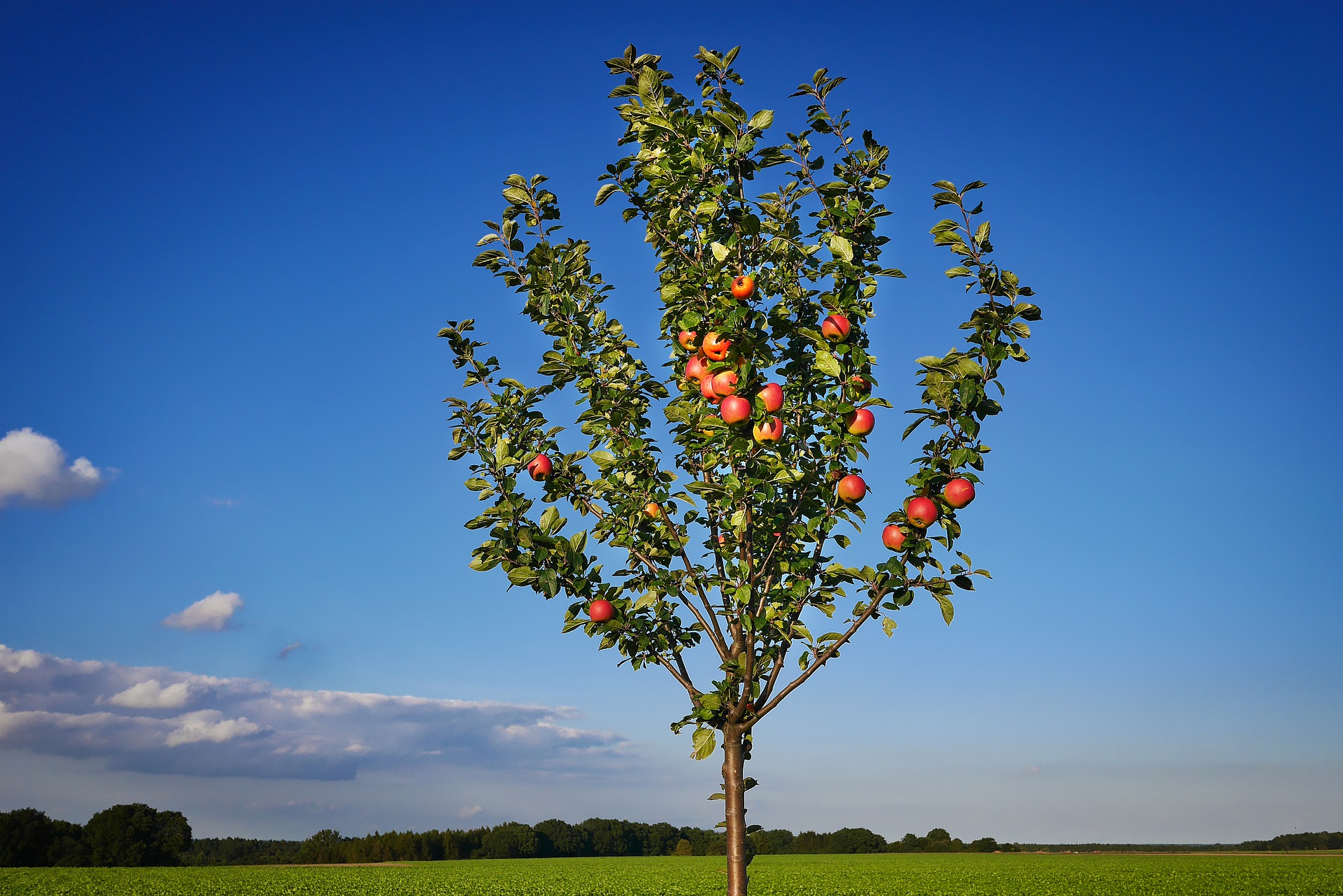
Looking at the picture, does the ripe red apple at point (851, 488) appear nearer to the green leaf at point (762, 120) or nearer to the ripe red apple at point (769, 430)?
the ripe red apple at point (769, 430)

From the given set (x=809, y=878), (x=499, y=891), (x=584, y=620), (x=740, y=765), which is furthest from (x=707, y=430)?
(x=809, y=878)

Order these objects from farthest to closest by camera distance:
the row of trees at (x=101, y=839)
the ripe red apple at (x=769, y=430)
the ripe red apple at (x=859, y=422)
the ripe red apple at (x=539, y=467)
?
the row of trees at (x=101, y=839), the ripe red apple at (x=539, y=467), the ripe red apple at (x=859, y=422), the ripe red apple at (x=769, y=430)

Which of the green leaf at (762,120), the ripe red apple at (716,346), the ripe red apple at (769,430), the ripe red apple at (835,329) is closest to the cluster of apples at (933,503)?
the ripe red apple at (769,430)

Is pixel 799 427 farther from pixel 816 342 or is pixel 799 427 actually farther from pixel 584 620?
pixel 584 620

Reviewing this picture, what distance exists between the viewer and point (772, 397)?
487 centimetres

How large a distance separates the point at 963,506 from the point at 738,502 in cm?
146

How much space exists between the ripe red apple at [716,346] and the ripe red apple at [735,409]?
27 cm

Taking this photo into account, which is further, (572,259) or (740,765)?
(572,259)

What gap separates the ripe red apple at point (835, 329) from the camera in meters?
5.19

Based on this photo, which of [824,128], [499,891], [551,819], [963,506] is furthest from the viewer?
[551,819]

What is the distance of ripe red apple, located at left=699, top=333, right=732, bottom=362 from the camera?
185 inches

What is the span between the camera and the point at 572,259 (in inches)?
241

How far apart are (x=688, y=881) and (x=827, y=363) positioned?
30.1 metres

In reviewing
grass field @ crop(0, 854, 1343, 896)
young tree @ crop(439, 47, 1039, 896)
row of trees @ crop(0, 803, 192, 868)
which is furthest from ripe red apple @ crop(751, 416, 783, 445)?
row of trees @ crop(0, 803, 192, 868)
